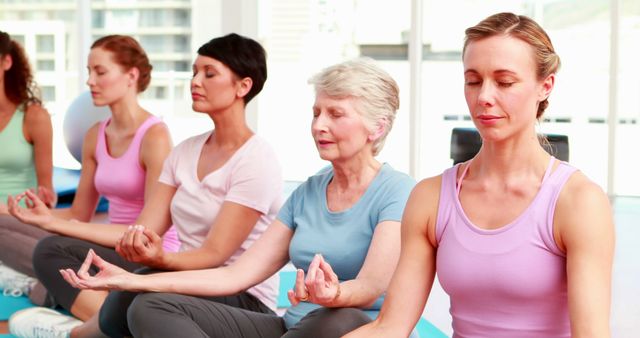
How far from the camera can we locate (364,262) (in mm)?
2084

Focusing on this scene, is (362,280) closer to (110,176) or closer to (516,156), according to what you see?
(516,156)

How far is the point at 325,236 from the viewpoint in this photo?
2172mm

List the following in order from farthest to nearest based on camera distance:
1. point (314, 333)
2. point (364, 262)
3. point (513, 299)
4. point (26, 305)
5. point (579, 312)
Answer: point (26, 305) → point (364, 262) → point (314, 333) → point (513, 299) → point (579, 312)

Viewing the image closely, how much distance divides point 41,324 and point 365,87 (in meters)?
1.37

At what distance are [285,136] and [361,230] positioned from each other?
6.19 meters

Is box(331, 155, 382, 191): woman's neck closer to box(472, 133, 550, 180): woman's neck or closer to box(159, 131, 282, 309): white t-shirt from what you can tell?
box(159, 131, 282, 309): white t-shirt

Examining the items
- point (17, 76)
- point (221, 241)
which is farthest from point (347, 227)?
point (17, 76)

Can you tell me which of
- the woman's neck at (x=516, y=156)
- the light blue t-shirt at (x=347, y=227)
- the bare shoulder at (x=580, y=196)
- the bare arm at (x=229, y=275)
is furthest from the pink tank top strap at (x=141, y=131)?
the bare shoulder at (x=580, y=196)

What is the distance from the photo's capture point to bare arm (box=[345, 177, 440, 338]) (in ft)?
5.59

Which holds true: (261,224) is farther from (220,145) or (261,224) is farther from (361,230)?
(361,230)

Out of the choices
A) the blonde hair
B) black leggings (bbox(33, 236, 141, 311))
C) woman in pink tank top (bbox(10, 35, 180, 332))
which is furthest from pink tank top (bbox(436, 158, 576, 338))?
black leggings (bbox(33, 236, 141, 311))

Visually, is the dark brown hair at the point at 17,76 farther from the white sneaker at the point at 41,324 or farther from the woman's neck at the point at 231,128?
the woman's neck at the point at 231,128

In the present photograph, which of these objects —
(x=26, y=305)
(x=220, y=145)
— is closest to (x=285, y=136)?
(x=26, y=305)

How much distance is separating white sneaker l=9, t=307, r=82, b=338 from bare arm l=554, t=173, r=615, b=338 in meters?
1.79
